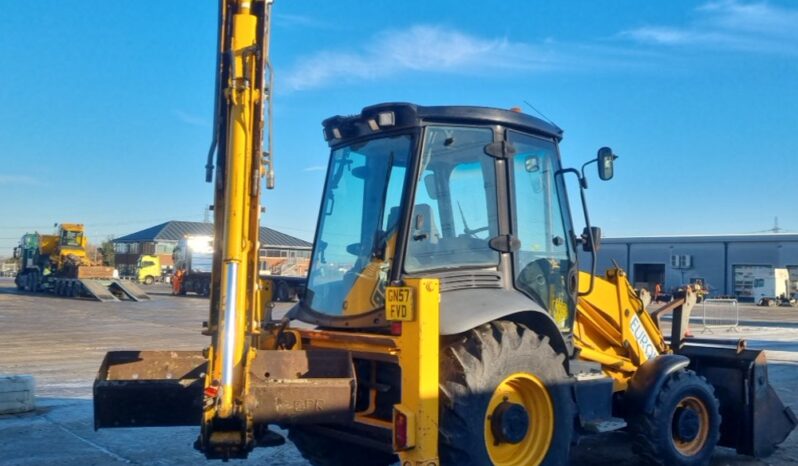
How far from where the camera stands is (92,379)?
12.5 meters

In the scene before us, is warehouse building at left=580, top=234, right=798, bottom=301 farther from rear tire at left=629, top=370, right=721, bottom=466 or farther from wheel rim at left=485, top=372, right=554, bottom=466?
wheel rim at left=485, top=372, right=554, bottom=466

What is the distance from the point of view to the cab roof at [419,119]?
18.1 feet

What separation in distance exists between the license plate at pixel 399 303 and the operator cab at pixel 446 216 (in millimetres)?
420

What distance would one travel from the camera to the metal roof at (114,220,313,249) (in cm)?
7775

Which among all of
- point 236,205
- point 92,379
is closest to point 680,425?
point 236,205

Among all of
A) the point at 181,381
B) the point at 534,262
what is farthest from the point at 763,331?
the point at 181,381

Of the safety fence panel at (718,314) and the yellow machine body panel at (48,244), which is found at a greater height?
the yellow machine body panel at (48,244)

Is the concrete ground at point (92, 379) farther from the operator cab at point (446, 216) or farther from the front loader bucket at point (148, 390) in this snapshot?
the operator cab at point (446, 216)

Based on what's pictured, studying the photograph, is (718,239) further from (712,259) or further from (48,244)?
(48,244)

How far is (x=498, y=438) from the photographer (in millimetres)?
5234

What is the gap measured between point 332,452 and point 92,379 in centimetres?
755

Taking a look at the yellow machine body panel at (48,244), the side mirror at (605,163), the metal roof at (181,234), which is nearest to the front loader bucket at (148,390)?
the side mirror at (605,163)

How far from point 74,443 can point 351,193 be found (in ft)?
12.9

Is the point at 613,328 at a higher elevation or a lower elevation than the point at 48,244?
lower
